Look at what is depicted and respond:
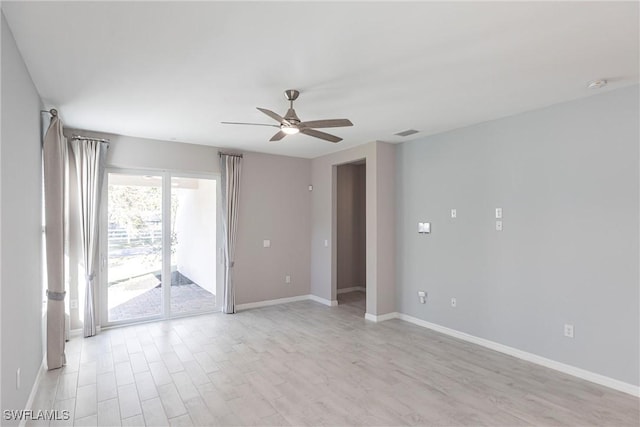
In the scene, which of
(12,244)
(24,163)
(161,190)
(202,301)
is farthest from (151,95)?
(202,301)

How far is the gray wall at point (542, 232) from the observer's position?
316cm

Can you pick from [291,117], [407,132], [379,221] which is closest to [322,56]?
[291,117]

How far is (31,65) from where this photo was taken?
107 inches

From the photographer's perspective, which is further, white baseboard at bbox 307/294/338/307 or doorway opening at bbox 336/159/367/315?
doorway opening at bbox 336/159/367/315

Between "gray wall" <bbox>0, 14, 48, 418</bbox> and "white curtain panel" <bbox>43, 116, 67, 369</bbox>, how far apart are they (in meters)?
0.10

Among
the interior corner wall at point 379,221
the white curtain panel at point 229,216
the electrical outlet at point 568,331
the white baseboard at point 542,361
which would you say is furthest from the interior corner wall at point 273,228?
the electrical outlet at point 568,331

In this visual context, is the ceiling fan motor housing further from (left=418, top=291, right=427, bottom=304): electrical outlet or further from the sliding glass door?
(left=418, top=291, right=427, bottom=304): electrical outlet

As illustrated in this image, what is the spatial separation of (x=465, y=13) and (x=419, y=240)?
3.55 metres

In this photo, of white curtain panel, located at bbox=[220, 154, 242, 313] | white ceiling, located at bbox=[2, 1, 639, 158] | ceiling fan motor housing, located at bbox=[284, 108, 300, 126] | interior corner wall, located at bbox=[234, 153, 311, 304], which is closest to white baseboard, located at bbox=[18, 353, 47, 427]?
white curtain panel, located at bbox=[220, 154, 242, 313]

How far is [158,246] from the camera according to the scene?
5.29 m

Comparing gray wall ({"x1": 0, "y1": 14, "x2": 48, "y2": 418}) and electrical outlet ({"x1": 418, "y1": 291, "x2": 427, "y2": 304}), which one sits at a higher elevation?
gray wall ({"x1": 0, "y1": 14, "x2": 48, "y2": 418})

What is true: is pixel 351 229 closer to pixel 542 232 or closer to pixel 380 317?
pixel 380 317

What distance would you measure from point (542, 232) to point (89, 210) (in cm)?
566

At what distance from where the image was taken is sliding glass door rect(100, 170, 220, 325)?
→ 16.3ft
